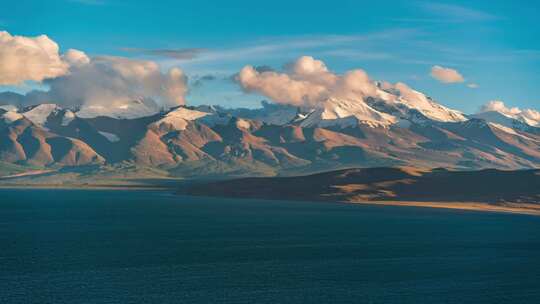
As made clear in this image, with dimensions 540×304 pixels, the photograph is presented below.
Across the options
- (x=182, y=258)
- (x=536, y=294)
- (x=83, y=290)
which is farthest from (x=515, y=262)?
(x=83, y=290)

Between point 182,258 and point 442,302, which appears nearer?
point 442,302

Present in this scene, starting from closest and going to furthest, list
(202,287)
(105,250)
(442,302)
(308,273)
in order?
(442,302), (202,287), (308,273), (105,250)

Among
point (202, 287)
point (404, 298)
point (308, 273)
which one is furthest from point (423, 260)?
point (202, 287)

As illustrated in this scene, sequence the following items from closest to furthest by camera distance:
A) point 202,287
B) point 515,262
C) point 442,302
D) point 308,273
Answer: point 442,302 < point 202,287 < point 308,273 < point 515,262

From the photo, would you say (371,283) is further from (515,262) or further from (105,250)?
(105,250)

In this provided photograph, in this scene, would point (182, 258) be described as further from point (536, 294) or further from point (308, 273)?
point (536, 294)

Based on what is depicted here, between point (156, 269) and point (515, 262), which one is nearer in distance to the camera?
point (156, 269)

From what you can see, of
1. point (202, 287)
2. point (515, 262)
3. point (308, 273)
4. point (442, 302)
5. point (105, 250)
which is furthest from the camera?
point (105, 250)

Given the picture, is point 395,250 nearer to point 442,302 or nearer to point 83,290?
point 442,302
